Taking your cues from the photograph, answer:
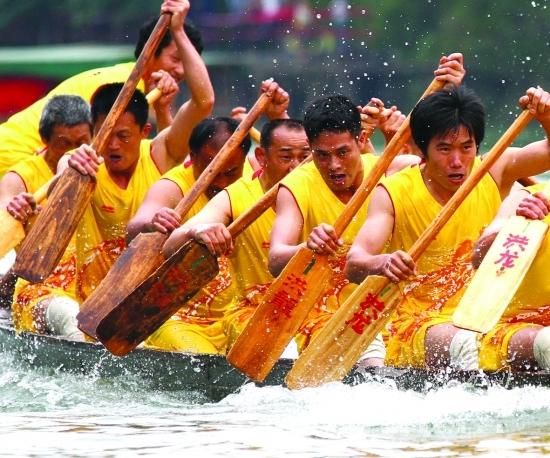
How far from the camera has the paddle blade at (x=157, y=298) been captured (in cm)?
598

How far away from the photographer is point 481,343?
18.0ft

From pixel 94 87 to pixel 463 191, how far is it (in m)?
3.22

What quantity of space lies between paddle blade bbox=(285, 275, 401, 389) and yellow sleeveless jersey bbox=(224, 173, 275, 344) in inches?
26.0

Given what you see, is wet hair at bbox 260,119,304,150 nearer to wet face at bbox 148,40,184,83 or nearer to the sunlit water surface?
the sunlit water surface

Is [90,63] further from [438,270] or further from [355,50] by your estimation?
[438,270]

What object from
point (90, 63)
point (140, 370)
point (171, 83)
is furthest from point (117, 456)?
point (90, 63)

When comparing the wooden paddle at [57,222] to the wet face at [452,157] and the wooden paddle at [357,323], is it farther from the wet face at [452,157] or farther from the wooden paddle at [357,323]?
the wet face at [452,157]

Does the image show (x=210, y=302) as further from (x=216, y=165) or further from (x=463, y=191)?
(x=463, y=191)

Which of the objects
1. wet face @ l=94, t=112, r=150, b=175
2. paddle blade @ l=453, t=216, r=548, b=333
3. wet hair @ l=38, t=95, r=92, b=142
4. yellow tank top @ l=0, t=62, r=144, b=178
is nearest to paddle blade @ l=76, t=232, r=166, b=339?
wet face @ l=94, t=112, r=150, b=175

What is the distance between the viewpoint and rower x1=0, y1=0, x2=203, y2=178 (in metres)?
7.96

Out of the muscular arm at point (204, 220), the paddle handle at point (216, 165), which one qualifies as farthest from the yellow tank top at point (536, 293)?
the paddle handle at point (216, 165)

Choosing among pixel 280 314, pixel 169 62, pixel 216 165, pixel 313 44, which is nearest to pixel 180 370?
pixel 280 314

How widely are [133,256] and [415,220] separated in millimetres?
1220

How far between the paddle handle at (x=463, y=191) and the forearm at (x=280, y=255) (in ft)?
1.54
